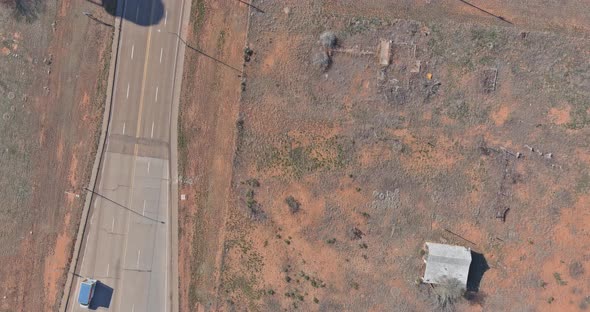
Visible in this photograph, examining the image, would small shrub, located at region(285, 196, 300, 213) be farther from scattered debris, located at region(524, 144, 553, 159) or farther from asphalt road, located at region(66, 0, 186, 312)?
scattered debris, located at region(524, 144, 553, 159)

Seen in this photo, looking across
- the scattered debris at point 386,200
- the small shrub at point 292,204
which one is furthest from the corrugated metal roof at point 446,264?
the small shrub at point 292,204

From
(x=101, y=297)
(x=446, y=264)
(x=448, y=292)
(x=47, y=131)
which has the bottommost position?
(x=101, y=297)

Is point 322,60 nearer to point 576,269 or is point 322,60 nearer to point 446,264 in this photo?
point 446,264

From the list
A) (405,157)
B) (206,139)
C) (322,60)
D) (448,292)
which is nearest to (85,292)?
(206,139)

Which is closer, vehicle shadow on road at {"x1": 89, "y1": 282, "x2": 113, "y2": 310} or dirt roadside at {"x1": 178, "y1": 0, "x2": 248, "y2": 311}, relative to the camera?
dirt roadside at {"x1": 178, "y1": 0, "x2": 248, "y2": 311}

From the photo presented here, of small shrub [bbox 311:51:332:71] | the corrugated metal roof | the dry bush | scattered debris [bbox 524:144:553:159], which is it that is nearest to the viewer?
the corrugated metal roof

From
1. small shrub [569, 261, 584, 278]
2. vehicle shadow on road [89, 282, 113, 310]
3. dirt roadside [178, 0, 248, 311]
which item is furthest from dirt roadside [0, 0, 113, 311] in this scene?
small shrub [569, 261, 584, 278]
